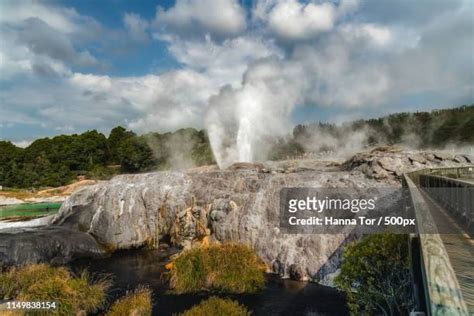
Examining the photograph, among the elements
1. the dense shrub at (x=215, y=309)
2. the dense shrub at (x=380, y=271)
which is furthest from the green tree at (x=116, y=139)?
the dense shrub at (x=380, y=271)

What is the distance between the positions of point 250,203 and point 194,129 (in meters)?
81.8

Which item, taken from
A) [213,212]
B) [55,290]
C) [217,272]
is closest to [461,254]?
[217,272]

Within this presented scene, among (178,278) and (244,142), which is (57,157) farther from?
(178,278)

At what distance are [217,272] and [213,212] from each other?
27.4ft

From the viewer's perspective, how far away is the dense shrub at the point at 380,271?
1202 cm

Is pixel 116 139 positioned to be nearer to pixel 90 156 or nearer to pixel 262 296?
pixel 90 156

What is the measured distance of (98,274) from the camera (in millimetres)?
23453

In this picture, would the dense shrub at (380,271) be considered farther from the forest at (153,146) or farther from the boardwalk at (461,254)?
the forest at (153,146)

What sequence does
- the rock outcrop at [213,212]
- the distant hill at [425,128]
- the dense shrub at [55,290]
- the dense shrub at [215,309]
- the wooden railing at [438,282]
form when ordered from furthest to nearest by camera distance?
the distant hill at [425,128] → the rock outcrop at [213,212] → the dense shrub at [55,290] → the dense shrub at [215,309] → the wooden railing at [438,282]

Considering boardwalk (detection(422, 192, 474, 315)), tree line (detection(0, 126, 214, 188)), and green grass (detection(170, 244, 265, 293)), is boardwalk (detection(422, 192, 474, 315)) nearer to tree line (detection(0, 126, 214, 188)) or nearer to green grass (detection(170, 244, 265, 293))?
green grass (detection(170, 244, 265, 293))

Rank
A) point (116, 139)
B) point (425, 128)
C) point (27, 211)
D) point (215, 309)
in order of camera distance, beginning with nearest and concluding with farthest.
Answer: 1. point (215, 309)
2. point (27, 211)
3. point (425, 128)
4. point (116, 139)

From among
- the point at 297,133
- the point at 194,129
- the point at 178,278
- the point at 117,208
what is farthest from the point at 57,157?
the point at 178,278

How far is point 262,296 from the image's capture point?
727 inches

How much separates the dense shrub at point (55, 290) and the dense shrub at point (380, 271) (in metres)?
9.88
